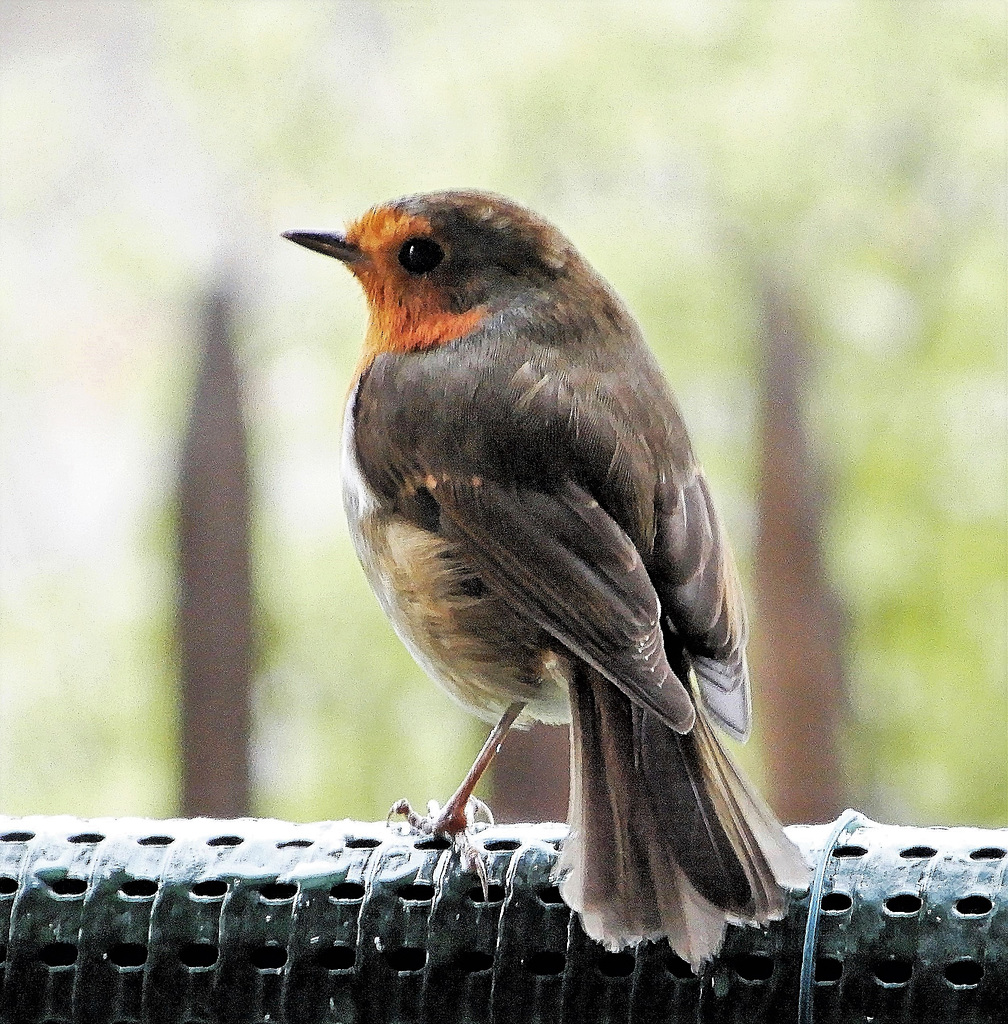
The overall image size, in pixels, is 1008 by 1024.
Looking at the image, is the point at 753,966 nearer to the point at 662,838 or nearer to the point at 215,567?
the point at 662,838

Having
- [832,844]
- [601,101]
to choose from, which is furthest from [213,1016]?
[601,101]

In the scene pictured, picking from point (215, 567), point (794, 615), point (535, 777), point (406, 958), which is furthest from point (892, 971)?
point (215, 567)

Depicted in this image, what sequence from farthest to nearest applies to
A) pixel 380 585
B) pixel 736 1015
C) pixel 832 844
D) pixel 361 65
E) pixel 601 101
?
1. pixel 361 65
2. pixel 601 101
3. pixel 380 585
4. pixel 832 844
5. pixel 736 1015

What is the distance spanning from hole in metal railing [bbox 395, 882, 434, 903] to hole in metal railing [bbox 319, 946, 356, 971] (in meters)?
0.10

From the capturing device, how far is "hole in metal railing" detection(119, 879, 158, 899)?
1.71m

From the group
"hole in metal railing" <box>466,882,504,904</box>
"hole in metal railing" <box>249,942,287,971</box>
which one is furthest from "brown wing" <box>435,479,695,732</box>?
"hole in metal railing" <box>249,942,287,971</box>

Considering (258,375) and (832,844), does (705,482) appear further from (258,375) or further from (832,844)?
(258,375)

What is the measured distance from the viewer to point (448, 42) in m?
6.45

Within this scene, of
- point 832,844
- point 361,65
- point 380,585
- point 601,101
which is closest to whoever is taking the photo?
point 832,844

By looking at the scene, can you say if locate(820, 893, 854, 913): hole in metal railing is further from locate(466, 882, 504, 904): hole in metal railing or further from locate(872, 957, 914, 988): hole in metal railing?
locate(466, 882, 504, 904): hole in metal railing

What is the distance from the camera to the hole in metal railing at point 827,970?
1.56 metres

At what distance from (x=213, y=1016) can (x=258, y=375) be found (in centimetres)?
546

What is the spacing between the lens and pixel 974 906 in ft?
5.09

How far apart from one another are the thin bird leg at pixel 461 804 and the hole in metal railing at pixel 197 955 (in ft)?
1.12
